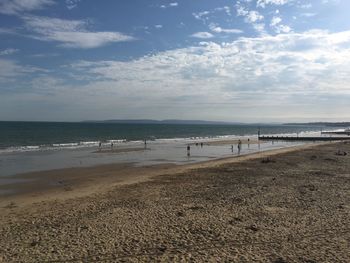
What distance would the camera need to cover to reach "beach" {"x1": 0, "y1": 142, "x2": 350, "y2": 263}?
30.1ft

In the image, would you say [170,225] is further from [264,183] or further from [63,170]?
[63,170]

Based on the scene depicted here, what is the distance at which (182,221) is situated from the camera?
1190 cm

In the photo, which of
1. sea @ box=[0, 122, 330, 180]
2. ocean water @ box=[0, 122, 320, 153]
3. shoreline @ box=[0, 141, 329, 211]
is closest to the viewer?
shoreline @ box=[0, 141, 329, 211]

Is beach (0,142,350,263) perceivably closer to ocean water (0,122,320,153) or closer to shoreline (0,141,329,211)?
shoreline (0,141,329,211)

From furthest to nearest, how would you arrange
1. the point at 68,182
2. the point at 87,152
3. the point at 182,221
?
the point at 87,152 → the point at 68,182 → the point at 182,221

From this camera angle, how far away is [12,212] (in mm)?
13977

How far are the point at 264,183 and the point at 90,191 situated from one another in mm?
8592

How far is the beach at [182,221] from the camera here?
916 cm

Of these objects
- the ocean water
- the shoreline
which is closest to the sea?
the ocean water

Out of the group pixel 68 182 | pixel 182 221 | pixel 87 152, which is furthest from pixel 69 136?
pixel 182 221

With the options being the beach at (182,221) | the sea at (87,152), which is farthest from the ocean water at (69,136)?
the beach at (182,221)

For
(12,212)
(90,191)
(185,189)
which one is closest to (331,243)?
(185,189)

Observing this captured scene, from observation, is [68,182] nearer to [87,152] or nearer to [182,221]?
[182,221]

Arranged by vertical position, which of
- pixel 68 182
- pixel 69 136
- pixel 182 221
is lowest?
pixel 68 182
